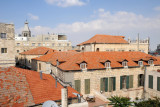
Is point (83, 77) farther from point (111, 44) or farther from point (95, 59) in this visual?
point (111, 44)

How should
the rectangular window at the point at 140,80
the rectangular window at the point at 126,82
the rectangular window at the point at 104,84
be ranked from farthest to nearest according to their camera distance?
the rectangular window at the point at 140,80 → the rectangular window at the point at 126,82 → the rectangular window at the point at 104,84

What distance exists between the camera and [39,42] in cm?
6431

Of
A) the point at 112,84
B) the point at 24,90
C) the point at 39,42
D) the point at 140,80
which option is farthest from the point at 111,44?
the point at 39,42

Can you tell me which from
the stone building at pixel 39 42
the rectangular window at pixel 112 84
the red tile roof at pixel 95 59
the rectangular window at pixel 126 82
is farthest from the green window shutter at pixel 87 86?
the stone building at pixel 39 42

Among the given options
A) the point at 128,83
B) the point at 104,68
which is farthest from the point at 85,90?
the point at 128,83

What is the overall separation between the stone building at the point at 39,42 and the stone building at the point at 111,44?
30435 millimetres

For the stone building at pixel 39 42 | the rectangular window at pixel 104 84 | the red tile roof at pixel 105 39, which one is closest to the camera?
the rectangular window at pixel 104 84

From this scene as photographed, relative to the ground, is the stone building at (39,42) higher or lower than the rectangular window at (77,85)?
higher

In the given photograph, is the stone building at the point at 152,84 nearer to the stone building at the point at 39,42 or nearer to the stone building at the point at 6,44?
Answer: the stone building at the point at 6,44

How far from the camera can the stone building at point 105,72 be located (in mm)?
19828

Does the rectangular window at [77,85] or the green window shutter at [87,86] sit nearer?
the rectangular window at [77,85]

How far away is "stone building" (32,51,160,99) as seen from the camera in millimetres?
19828

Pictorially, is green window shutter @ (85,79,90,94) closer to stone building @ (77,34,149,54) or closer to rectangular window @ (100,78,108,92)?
rectangular window @ (100,78,108,92)

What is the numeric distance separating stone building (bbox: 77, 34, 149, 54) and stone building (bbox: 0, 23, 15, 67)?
1906 cm
